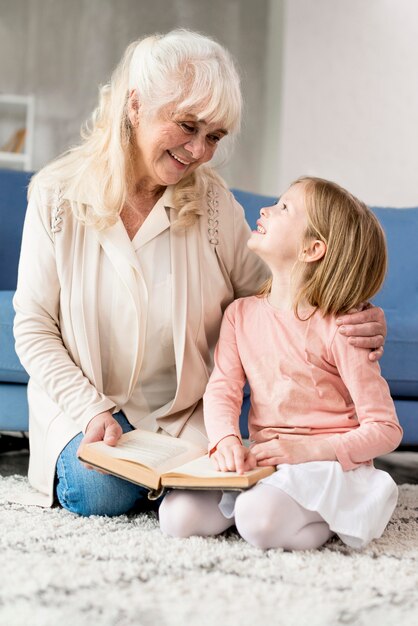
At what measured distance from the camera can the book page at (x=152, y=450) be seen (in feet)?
4.88

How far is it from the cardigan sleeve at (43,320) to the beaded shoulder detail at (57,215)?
0.01 meters

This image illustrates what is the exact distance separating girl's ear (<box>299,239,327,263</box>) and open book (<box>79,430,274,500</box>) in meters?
0.45

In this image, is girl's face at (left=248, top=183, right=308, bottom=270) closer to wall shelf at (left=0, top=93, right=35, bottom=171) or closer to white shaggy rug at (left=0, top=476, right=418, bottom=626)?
white shaggy rug at (left=0, top=476, right=418, bottom=626)

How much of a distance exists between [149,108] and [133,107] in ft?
0.22

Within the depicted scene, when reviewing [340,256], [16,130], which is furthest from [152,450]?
[16,130]

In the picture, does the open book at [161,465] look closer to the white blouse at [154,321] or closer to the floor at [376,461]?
the white blouse at [154,321]

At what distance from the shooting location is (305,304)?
1.67 m

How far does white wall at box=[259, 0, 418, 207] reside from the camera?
387 centimetres

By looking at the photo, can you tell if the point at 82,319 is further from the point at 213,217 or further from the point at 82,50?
the point at 82,50

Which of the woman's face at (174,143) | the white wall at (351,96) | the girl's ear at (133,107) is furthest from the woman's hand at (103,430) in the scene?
the white wall at (351,96)

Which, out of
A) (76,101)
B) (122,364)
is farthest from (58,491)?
(76,101)

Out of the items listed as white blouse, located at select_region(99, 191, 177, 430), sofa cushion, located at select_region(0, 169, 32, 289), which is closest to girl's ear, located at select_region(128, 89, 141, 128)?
white blouse, located at select_region(99, 191, 177, 430)

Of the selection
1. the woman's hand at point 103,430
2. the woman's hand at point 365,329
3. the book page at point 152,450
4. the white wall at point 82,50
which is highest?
the white wall at point 82,50

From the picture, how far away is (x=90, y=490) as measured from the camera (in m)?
1.62
